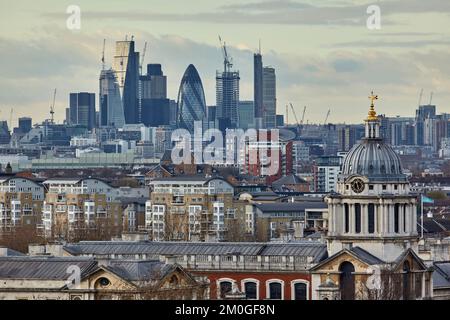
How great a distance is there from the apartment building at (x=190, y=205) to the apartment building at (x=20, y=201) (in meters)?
5.58

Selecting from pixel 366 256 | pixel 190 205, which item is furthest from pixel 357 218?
pixel 190 205

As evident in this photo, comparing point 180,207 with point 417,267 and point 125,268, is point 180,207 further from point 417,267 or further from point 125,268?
point 125,268

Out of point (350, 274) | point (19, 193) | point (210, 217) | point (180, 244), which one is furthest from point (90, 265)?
point (19, 193)

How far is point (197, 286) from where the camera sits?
4197 cm

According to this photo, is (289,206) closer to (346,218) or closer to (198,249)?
(198,249)

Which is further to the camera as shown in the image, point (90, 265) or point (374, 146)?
point (374, 146)

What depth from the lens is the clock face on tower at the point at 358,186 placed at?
50562 millimetres

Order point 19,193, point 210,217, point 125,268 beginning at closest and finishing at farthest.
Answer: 1. point 125,268
2. point 210,217
3. point 19,193

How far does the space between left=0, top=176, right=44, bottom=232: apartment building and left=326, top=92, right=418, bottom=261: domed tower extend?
54.3 meters

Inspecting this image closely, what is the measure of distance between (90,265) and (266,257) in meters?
9.38

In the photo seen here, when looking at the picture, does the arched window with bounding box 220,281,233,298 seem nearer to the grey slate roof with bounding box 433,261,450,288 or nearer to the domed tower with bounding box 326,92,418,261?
the domed tower with bounding box 326,92,418,261

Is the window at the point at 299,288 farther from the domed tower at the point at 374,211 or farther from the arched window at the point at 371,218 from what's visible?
the arched window at the point at 371,218

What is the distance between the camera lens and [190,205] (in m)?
109

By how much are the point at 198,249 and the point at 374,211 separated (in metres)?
4.79
